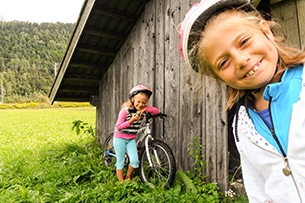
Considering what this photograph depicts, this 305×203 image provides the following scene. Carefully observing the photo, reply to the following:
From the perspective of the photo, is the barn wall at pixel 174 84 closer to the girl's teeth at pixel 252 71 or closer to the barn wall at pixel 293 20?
the barn wall at pixel 293 20

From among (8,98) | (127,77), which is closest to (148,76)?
(127,77)

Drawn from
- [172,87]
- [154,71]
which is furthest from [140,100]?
[154,71]

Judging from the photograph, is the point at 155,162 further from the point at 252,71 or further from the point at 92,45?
the point at 252,71

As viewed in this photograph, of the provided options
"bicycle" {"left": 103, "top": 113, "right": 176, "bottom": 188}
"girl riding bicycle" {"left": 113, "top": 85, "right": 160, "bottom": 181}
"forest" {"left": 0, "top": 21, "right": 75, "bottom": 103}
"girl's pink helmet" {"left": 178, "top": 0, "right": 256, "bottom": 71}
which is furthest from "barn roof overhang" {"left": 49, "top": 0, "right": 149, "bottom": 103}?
"forest" {"left": 0, "top": 21, "right": 75, "bottom": 103}

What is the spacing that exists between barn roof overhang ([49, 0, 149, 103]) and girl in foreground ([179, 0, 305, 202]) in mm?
3872

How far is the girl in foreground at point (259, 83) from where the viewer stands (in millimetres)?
1026

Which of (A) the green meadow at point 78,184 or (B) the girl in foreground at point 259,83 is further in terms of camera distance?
(A) the green meadow at point 78,184

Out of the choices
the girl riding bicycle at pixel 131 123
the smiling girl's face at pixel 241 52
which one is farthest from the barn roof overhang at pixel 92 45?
the smiling girl's face at pixel 241 52

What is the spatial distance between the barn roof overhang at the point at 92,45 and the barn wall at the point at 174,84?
0.69ft

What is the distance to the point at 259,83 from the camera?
1087 mm

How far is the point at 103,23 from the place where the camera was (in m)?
5.27

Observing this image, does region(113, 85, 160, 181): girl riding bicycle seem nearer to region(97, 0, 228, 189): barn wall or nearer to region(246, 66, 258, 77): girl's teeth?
region(97, 0, 228, 189): barn wall

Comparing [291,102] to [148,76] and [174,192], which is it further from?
[148,76]

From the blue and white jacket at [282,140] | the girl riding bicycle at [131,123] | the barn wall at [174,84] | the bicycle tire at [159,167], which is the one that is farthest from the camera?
the girl riding bicycle at [131,123]
